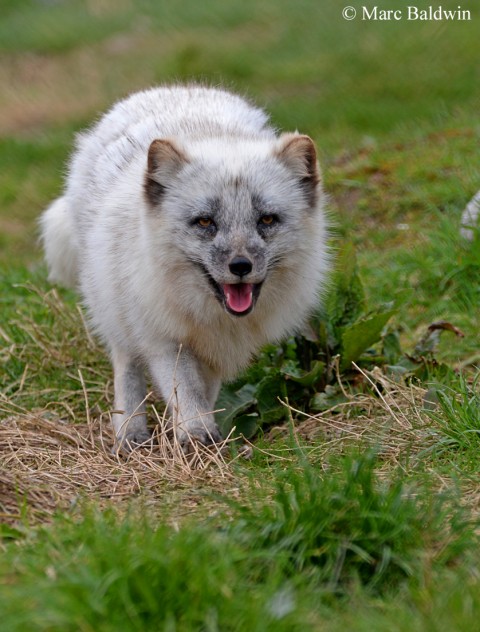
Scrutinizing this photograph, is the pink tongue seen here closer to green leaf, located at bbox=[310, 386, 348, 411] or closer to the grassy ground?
the grassy ground

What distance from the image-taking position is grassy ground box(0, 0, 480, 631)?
290cm

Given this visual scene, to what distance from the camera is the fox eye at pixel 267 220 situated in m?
4.50

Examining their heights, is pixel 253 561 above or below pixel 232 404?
above

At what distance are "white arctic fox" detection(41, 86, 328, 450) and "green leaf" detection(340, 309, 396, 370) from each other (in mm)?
341

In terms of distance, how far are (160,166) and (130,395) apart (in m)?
1.34

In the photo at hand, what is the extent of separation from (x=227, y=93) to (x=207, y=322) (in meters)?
1.90

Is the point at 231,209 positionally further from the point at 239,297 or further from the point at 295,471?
the point at 295,471

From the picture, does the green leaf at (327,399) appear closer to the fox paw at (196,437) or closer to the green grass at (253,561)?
the fox paw at (196,437)

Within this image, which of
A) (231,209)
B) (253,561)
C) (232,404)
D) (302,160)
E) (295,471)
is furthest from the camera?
(232,404)

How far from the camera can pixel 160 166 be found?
180 inches

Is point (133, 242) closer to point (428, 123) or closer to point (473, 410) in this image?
point (473, 410)

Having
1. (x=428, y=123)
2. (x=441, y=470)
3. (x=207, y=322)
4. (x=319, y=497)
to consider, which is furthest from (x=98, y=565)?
(x=428, y=123)

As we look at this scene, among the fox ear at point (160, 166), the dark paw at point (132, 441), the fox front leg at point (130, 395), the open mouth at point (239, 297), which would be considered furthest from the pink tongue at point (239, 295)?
the fox front leg at point (130, 395)

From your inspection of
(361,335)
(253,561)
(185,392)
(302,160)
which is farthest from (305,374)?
(253,561)
